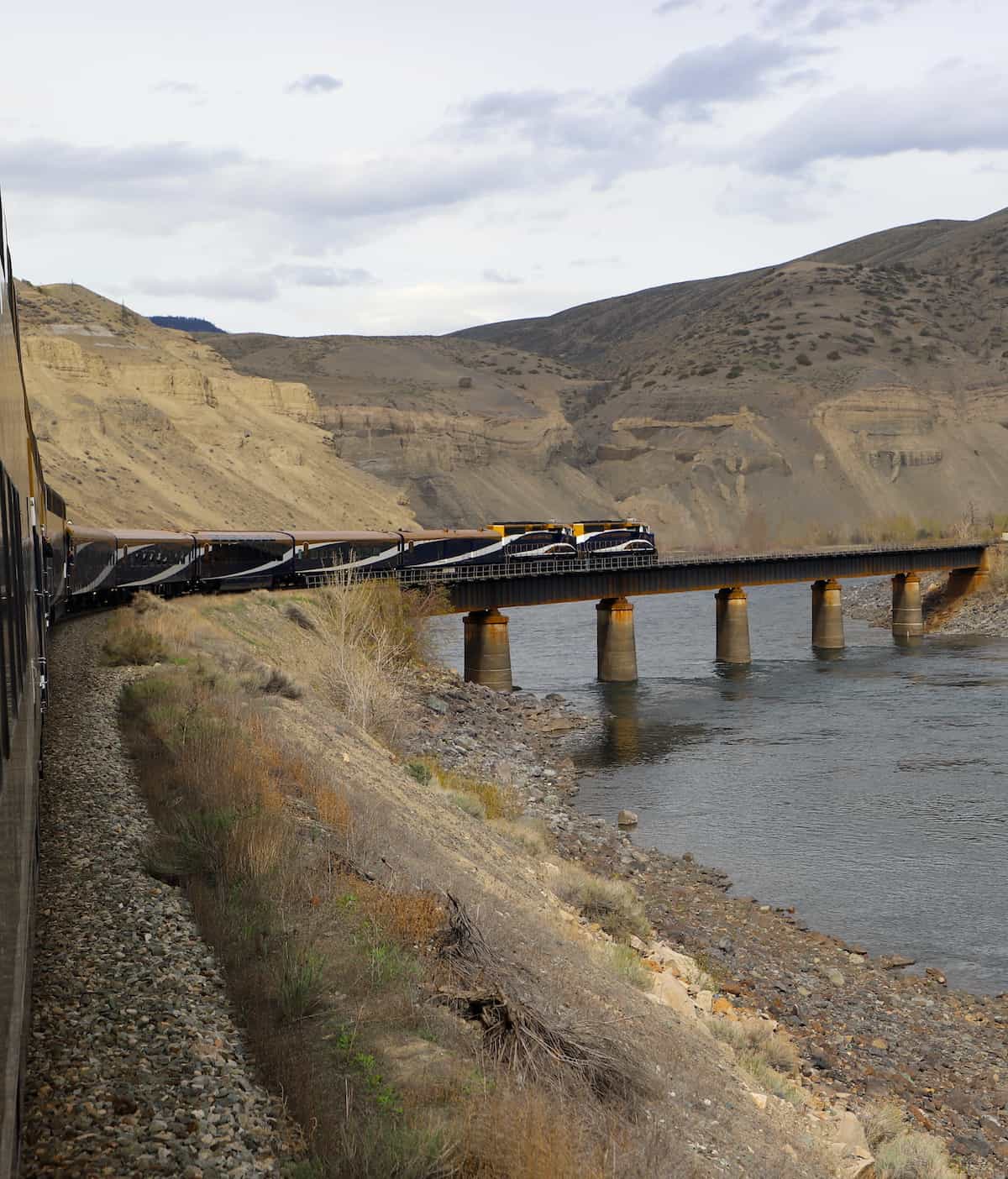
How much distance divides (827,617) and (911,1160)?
2386 inches

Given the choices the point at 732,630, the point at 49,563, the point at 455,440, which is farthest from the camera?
the point at 455,440

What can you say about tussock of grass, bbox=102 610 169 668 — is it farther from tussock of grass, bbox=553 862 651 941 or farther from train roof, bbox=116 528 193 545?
train roof, bbox=116 528 193 545

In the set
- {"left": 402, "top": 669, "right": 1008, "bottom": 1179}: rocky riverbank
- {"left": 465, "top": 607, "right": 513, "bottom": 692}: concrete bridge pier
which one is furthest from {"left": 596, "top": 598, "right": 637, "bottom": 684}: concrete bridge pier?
{"left": 402, "top": 669, "right": 1008, "bottom": 1179}: rocky riverbank

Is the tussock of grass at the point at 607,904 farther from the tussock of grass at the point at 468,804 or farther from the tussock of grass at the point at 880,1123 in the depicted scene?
the tussock of grass at the point at 880,1123

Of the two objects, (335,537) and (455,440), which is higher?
(455,440)

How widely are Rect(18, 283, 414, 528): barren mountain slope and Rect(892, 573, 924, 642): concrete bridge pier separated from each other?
37.9 metres

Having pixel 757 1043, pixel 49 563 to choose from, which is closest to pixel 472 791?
pixel 49 563

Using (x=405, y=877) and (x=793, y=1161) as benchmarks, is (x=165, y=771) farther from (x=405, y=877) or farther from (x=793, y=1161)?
(x=793, y=1161)

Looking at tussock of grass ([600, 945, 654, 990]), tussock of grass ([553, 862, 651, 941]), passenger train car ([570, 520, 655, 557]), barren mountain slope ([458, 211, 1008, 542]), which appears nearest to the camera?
tussock of grass ([600, 945, 654, 990])

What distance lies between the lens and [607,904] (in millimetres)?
18297

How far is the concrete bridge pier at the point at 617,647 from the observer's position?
57.0m

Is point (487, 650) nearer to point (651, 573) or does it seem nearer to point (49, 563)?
point (651, 573)

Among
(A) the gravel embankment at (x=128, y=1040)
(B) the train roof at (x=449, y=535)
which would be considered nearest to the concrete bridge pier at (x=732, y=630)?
(B) the train roof at (x=449, y=535)

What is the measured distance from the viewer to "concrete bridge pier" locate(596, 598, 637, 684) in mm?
57031
